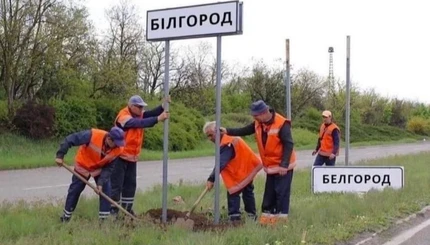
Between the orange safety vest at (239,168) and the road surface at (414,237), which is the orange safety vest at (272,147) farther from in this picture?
the road surface at (414,237)

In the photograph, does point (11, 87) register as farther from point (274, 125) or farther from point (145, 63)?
point (274, 125)

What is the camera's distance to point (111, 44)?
3897cm

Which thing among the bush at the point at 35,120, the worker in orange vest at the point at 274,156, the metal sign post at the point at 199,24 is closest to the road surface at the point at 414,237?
the worker in orange vest at the point at 274,156

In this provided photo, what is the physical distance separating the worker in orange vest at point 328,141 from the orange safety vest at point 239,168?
502 cm

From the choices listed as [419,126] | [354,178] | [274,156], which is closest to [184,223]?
[274,156]

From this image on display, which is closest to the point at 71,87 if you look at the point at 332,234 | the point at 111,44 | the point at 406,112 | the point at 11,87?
the point at 11,87

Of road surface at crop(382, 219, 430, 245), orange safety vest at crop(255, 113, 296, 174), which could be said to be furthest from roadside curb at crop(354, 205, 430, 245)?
orange safety vest at crop(255, 113, 296, 174)

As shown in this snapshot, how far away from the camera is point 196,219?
8523 millimetres

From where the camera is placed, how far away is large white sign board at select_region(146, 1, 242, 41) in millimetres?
7461

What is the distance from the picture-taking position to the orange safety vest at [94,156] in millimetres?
8445

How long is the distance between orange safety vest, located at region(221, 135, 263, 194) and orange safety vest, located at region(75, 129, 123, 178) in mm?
1457

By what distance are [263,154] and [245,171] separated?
16.8 inches

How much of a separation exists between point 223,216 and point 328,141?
528 cm

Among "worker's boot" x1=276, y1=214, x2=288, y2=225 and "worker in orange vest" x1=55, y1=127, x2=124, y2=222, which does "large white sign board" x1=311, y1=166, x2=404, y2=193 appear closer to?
"worker's boot" x1=276, y1=214, x2=288, y2=225
